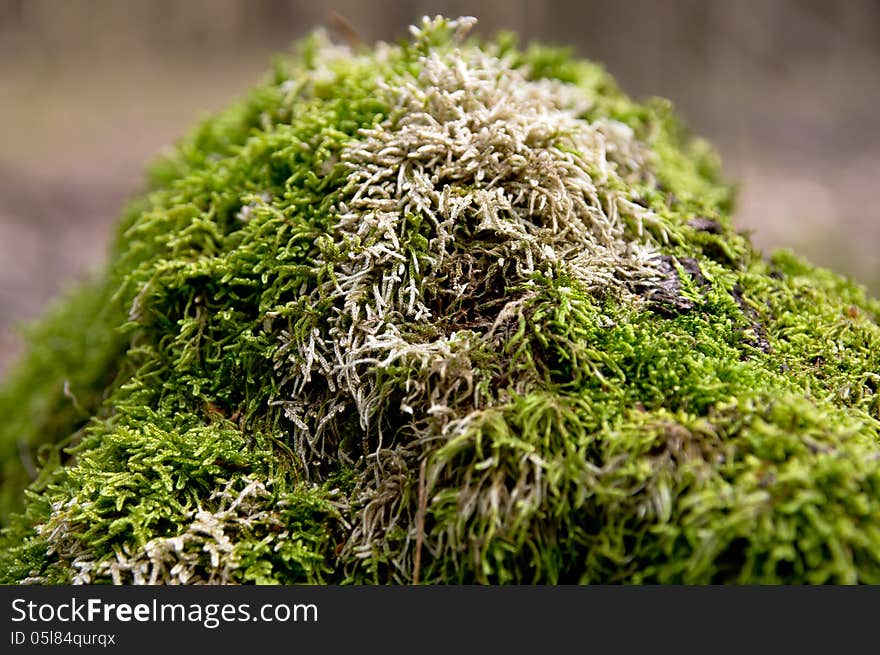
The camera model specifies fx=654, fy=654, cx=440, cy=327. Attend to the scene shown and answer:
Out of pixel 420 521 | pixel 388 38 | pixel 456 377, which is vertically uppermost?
pixel 388 38

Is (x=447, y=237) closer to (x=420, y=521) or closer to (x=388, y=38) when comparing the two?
(x=420, y=521)

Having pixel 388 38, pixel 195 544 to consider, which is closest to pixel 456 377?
pixel 195 544

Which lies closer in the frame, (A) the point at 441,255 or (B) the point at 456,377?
(B) the point at 456,377

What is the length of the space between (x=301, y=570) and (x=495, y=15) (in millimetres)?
11107

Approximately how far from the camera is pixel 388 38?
11.1 metres

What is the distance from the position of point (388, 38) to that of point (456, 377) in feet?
35.1

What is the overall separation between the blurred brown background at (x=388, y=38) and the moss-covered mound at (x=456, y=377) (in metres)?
4.34

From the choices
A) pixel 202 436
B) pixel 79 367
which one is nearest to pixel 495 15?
pixel 79 367

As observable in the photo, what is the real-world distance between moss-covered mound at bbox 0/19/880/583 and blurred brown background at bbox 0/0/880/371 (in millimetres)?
4342

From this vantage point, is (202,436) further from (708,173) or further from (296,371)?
(708,173)

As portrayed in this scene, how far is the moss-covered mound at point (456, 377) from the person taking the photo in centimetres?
150

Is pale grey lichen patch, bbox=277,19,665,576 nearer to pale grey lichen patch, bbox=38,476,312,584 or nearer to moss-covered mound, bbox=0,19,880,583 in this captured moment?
moss-covered mound, bbox=0,19,880,583

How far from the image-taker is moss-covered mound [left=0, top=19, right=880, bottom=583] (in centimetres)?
150

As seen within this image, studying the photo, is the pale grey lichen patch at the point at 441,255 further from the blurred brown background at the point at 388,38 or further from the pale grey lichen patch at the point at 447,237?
the blurred brown background at the point at 388,38
